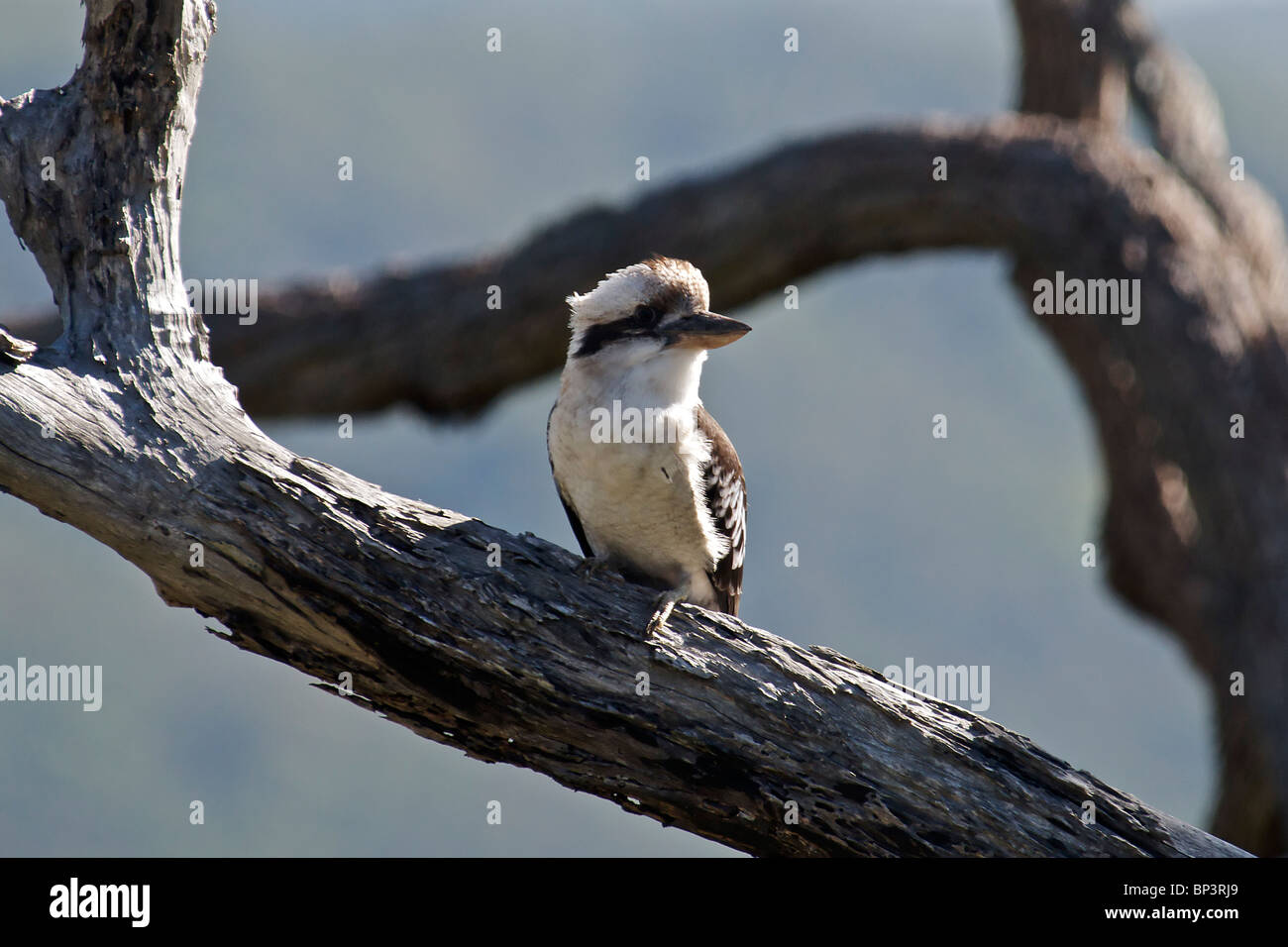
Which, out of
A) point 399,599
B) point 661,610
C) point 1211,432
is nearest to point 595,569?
point 661,610

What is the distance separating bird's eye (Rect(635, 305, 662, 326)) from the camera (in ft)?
11.5

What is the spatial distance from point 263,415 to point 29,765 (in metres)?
48.6

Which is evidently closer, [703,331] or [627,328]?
[703,331]

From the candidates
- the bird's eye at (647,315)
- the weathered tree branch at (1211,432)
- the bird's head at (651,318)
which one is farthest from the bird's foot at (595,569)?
the weathered tree branch at (1211,432)

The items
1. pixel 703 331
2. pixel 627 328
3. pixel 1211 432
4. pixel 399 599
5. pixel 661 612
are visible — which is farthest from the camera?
pixel 1211 432

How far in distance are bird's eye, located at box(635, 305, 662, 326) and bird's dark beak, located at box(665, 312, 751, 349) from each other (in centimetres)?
7

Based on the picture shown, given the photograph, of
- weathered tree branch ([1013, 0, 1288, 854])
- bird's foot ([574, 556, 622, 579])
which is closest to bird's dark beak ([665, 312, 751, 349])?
bird's foot ([574, 556, 622, 579])

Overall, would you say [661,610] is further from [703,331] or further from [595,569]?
[703,331]

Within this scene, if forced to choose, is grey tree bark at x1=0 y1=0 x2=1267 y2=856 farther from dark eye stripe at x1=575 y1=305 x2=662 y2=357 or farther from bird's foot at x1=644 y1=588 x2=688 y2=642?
dark eye stripe at x1=575 y1=305 x2=662 y2=357

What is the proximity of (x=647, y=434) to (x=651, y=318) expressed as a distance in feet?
1.24

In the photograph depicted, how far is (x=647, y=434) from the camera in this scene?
3379mm

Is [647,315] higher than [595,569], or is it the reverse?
[647,315]

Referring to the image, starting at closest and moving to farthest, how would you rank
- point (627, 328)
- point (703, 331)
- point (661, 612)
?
1. point (661, 612)
2. point (703, 331)
3. point (627, 328)
